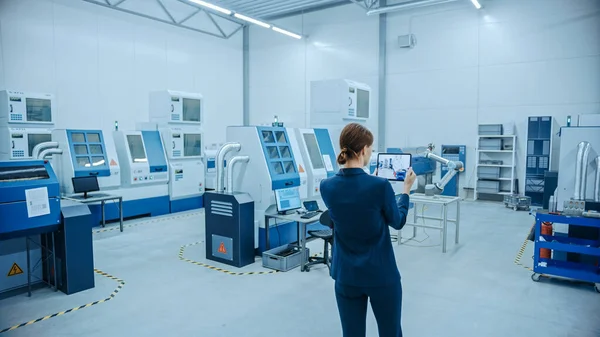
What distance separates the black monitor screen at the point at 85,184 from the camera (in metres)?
5.84

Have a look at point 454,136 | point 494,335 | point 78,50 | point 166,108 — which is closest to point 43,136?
point 166,108

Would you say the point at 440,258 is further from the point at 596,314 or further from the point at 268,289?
the point at 268,289

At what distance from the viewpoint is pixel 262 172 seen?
184 inches

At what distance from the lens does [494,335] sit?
2957 mm

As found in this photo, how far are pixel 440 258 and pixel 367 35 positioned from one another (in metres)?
7.14

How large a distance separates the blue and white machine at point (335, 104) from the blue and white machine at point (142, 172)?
2937 mm

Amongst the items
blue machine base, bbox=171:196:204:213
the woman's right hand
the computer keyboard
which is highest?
the woman's right hand

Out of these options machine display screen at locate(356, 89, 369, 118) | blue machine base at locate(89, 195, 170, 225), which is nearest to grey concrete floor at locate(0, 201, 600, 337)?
blue machine base at locate(89, 195, 170, 225)

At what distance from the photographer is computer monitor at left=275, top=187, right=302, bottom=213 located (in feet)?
15.0

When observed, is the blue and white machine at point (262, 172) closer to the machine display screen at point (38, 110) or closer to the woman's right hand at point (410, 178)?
the woman's right hand at point (410, 178)

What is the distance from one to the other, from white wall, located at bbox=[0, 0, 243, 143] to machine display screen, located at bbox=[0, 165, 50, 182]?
4994 millimetres

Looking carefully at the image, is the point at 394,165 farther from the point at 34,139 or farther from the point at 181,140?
the point at 34,139

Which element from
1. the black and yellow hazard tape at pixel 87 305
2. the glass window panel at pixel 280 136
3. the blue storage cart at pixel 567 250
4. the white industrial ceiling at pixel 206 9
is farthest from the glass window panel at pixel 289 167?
the white industrial ceiling at pixel 206 9

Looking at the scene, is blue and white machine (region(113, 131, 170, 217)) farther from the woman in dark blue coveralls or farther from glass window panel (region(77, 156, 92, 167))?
the woman in dark blue coveralls
